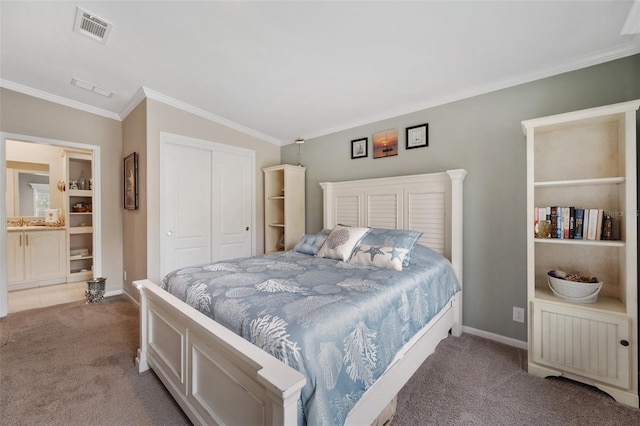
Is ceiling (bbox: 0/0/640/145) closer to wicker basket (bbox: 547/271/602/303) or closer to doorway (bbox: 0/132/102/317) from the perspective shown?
doorway (bbox: 0/132/102/317)

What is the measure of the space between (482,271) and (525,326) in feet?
1.77

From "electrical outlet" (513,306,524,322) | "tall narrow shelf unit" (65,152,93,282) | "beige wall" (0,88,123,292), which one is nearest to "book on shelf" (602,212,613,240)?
"electrical outlet" (513,306,524,322)

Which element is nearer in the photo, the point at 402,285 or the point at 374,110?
the point at 402,285

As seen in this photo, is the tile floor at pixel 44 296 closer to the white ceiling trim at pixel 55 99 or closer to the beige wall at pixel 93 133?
the beige wall at pixel 93 133

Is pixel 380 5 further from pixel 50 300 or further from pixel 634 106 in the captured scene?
pixel 50 300

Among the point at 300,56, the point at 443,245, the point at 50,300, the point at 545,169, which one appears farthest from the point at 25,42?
the point at 545,169

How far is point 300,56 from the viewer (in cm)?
220

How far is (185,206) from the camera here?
3.33 m

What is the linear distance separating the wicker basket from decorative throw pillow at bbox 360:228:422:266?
102 centimetres

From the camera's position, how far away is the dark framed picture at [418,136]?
294 cm

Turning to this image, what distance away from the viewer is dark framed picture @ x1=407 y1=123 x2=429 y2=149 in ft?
9.64

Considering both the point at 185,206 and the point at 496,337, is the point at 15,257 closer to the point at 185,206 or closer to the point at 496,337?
the point at 185,206

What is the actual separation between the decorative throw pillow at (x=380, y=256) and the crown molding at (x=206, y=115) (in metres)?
2.57

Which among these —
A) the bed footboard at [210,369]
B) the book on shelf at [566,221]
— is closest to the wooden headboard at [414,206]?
the book on shelf at [566,221]
